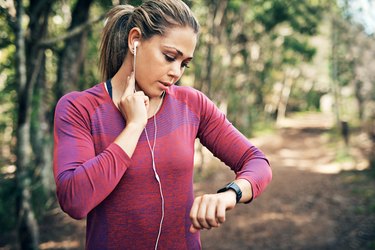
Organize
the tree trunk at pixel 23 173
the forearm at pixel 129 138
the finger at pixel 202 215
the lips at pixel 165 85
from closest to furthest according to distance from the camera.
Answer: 1. the finger at pixel 202 215
2. the forearm at pixel 129 138
3. the lips at pixel 165 85
4. the tree trunk at pixel 23 173

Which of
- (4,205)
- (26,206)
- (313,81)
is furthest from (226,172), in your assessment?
(313,81)

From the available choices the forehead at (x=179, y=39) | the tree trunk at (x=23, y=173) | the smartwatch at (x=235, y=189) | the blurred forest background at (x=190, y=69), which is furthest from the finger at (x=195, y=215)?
the tree trunk at (x=23, y=173)

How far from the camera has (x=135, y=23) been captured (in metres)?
1.64

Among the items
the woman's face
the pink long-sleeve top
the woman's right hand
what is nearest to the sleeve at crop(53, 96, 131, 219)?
the pink long-sleeve top

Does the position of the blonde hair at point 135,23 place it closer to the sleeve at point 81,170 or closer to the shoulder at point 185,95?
the shoulder at point 185,95

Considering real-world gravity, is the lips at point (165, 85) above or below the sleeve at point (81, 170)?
above

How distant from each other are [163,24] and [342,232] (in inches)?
277

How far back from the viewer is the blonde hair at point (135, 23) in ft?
5.10

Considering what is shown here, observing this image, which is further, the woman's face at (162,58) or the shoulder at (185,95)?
the shoulder at (185,95)

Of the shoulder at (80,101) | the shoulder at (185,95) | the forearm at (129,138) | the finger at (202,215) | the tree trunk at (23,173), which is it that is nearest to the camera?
the finger at (202,215)

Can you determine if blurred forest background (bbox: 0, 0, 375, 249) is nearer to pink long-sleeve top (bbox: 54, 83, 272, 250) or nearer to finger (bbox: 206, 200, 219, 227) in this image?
pink long-sleeve top (bbox: 54, 83, 272, 250)

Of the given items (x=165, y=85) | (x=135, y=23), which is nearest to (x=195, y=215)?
(x=165, y=85)

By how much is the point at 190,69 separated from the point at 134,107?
582 inches

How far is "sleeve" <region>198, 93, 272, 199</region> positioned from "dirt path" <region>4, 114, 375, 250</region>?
5816 mm
